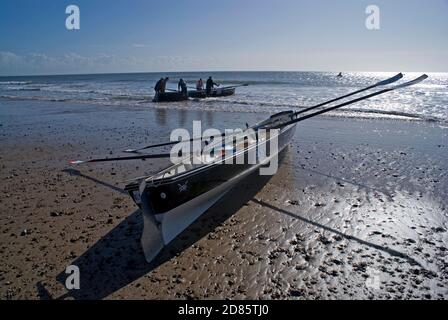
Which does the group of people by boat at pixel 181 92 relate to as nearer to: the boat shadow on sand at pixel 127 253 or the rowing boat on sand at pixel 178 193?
the rowing boat on sand at pixel 178 193

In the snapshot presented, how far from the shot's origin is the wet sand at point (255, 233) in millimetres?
3926

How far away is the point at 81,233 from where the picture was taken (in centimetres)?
511

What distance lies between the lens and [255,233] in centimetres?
516

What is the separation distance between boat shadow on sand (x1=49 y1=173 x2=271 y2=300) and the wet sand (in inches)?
0.7

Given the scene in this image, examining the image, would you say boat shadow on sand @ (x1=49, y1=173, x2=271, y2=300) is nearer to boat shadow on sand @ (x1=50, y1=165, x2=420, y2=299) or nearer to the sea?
boat shadow on sand @ (x1=50, y1=165, x2=420, y2=299)

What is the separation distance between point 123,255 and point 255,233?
2.01m

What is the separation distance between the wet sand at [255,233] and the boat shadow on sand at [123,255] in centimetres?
2

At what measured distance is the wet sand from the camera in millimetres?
3926

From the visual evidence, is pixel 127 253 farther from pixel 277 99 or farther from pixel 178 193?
pixel 277 99

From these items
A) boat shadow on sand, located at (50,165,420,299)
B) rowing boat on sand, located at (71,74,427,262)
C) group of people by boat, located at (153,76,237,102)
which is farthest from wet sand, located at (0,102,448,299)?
group of people by boat, located at (153,76,237,102)

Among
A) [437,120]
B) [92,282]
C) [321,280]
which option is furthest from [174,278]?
[437,120]

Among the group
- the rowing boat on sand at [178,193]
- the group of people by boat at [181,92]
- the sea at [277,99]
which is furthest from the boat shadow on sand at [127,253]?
the group of people by boat at [181,92]

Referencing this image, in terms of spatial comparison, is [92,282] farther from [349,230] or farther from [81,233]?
[349,230]
